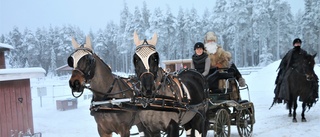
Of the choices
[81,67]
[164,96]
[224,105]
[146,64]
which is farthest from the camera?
[224,105]

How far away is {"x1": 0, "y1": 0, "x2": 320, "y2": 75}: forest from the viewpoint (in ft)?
126

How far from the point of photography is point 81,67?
446cm

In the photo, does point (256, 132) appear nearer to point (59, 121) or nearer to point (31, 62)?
point (59, 121)

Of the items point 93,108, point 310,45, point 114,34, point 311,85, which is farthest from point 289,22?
point 93,108

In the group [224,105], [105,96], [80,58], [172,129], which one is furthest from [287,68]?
[80,58]

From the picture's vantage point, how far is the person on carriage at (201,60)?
636 cm

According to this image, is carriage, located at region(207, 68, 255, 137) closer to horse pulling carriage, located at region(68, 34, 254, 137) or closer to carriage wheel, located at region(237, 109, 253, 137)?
carriage wheel, located at region(237, 109, 253, 137)

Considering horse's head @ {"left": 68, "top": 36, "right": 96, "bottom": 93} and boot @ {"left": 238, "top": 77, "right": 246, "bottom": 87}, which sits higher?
horse's head @ {"left": 68, "top": 36, "right": 96, "bottom": 93}

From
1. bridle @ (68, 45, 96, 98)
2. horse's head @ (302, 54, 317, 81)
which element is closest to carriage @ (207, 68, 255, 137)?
bridle @ (68, 45, 96, 98)

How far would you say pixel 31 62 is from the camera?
40.8 m

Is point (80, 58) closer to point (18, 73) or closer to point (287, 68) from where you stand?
point (18, 73)

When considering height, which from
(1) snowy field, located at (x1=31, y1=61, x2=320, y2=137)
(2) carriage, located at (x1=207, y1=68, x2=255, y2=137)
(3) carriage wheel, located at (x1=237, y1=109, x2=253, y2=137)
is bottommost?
(1) snowy field, located at (x1=31, y1=61, x2=320, y2=137)

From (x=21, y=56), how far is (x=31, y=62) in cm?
395

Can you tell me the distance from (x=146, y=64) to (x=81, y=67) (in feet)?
3.23
